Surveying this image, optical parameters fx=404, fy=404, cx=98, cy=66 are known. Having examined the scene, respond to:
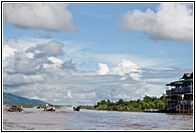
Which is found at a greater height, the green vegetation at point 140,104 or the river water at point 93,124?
the green vegetation at point 140,104

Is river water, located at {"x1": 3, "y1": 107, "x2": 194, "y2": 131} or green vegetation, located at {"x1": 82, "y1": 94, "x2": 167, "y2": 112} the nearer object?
river water, located at {"x1": 3, "y1": 107, "x2": 194, "y2": 131}

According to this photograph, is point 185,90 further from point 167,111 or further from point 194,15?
point 194,15

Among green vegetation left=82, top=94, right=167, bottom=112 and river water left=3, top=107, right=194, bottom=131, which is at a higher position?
green vegetation left=82, top=94, right=167, bottom=112

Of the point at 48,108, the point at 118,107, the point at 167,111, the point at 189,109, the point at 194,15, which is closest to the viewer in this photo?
the point at 194,15

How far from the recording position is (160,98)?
58.7m

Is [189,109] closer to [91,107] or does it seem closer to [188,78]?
[188,78]

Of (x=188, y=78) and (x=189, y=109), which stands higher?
(x=188, y=78)

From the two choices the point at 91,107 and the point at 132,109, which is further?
the point at 91,107

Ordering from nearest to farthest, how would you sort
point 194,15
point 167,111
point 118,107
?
point 194,15
point 167,111
point 118,107

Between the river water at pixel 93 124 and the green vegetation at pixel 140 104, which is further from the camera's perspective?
the green vegetation at pixel 140 104

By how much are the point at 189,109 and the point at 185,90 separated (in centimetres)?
205

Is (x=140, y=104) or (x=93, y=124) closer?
(x=93, y=124)

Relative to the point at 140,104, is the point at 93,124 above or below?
below

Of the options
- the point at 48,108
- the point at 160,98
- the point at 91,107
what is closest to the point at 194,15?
the point at 48,108
